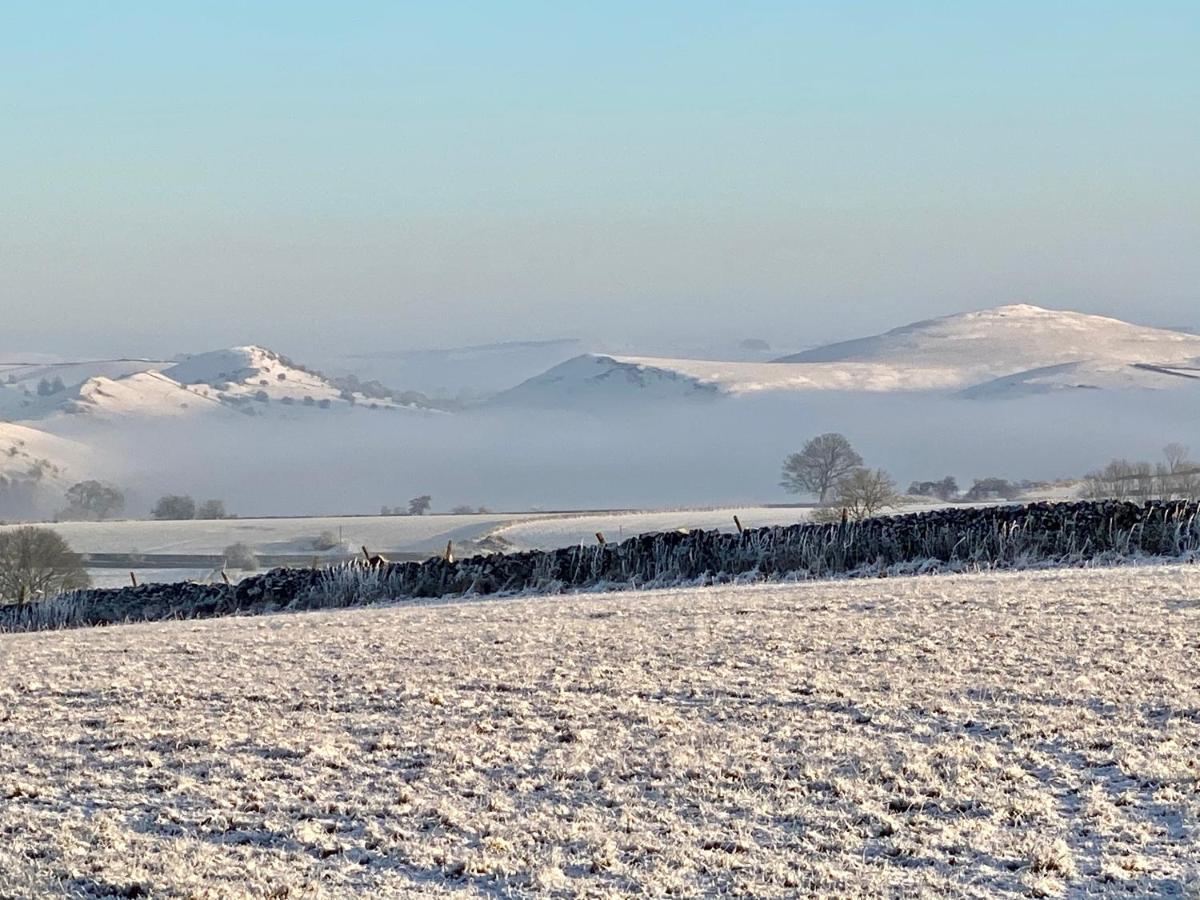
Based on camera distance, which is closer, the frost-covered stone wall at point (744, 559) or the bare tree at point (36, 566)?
the frost-covered stone wall at point (744, 559)

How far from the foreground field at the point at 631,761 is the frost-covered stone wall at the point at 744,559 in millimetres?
10486

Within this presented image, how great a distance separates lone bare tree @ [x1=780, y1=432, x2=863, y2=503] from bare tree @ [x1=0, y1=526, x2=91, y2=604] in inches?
3103

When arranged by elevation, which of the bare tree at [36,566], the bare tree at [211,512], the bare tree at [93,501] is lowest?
the bare tree at [36,566]

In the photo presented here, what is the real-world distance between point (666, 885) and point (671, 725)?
4.03m

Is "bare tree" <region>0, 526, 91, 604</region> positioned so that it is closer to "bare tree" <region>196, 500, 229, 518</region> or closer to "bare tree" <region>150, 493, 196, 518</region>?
"bare tree" <region>196, 500, 229, 518</region>

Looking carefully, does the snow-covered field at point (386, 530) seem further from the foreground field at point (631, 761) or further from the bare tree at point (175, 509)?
the foreground field at point (631, 761)

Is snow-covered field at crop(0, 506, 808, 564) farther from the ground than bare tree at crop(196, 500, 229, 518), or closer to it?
closer to it

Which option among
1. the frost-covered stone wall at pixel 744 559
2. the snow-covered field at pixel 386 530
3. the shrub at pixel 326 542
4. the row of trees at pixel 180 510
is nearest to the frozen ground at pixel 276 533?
the snow-covered field at pixel 386 530

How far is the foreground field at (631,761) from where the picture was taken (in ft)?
32.5

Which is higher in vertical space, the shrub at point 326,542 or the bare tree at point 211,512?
the bare tree at point 211,512

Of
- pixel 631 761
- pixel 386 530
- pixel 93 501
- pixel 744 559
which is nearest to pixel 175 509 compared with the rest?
pixel 386 530

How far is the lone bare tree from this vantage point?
438 feet

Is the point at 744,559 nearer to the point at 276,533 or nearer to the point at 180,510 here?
the point at 276,533

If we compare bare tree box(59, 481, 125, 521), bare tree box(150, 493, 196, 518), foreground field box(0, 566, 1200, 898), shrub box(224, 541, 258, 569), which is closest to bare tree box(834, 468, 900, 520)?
shrub box(224, 541, 258, 569)
